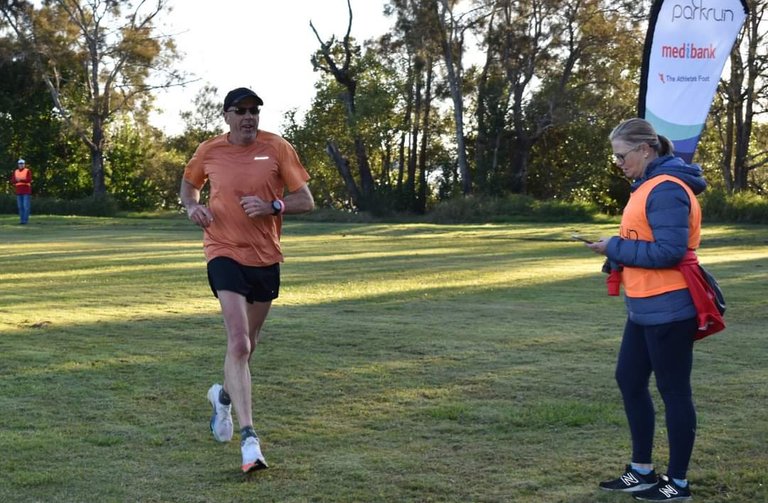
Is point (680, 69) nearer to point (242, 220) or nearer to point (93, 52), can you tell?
point (242, 220)

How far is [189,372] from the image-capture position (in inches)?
356

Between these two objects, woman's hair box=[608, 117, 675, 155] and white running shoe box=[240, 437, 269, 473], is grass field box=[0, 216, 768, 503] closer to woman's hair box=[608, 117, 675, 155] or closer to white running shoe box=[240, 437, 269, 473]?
white running shoe box=[240, 437, 269, 473]

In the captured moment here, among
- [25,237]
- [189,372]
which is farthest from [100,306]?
[25,237]

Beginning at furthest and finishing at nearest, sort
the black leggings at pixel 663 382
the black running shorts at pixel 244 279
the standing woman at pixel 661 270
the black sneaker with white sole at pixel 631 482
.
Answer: the black running shorts at pixel 244 279, the black sneaker with white sole at pixel 631 482, the black leggings at pixel 663 382, the standing woman at pixel 661 270

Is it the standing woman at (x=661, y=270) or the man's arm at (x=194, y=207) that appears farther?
the man's arm at (x=194, y=207)

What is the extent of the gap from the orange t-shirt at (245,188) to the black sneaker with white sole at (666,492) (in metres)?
2.53

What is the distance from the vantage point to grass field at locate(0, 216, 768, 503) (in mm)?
5977

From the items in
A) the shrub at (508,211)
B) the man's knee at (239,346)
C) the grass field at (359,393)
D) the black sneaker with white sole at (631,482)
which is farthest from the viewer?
the shrub at (508,211)

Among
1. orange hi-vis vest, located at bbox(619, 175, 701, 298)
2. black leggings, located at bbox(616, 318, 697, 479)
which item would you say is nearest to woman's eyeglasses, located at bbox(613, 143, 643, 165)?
orange hi-vis vest, located at bbox(619, 175, 701, 298)

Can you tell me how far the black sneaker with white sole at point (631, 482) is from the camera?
576cm

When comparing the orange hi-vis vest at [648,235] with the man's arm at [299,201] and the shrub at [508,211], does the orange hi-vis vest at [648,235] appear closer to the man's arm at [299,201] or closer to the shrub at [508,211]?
the man's arm at [299,201]

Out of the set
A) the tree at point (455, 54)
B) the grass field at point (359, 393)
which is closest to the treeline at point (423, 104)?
the tree at point (455, 54)

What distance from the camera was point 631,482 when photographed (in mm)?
5789

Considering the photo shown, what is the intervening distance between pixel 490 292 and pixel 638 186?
33.2ft
